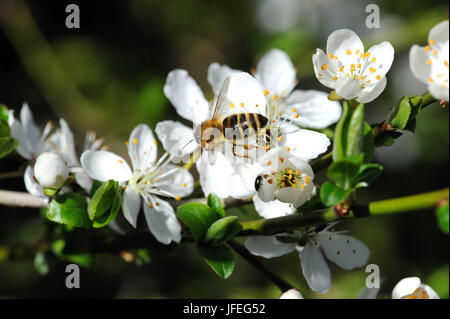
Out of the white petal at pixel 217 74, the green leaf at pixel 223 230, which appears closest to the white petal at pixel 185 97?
the white petal at pixel 217 74

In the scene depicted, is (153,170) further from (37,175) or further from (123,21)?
(123,21)

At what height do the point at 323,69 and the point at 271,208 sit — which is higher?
the point at 323,69

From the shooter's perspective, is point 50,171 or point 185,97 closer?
point 50,171

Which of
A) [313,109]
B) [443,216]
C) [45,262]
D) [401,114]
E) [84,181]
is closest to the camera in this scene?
[443,216]

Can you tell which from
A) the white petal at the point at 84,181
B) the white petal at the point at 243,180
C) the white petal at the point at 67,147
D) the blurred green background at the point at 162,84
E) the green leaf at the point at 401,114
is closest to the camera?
the green leaf at the point at 401,114

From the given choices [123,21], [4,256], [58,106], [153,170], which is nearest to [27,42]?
[58,106]

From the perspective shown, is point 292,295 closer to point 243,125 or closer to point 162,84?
point 243,125

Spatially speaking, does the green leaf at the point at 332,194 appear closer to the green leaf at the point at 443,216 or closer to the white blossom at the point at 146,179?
the green leaf at the point at 443,216

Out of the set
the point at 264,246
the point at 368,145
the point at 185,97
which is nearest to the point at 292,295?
the point at 264,246
